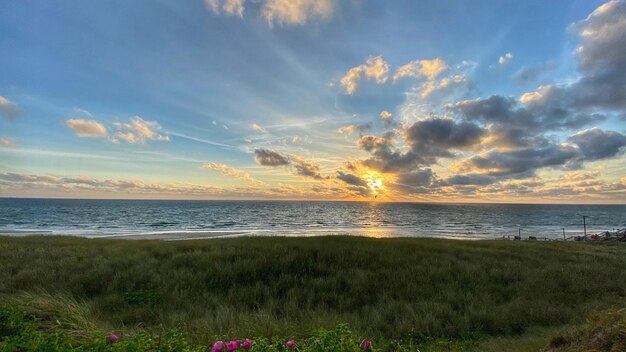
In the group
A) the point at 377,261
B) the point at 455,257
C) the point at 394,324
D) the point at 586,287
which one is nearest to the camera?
the point at 394,324

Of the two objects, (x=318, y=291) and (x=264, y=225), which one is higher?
(x=318, y=291)

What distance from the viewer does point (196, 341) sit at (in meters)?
6.75

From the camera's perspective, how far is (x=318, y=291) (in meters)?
13.0

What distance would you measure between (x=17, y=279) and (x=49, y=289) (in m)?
2.10

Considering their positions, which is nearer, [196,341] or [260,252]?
[196,341]

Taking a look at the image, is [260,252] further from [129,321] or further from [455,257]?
[455,257]

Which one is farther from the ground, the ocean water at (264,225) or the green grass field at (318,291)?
the green grass field at (318,291)

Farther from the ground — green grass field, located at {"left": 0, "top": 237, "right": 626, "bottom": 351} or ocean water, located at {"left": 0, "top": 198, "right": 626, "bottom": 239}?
green grass field, located at {"left": 0, "top": 237, "right": 626, "bottom": 351}

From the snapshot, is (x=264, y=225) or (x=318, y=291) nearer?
(x=318, y=291)

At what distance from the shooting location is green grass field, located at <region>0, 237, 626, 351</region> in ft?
27.6

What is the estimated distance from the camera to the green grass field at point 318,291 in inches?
332

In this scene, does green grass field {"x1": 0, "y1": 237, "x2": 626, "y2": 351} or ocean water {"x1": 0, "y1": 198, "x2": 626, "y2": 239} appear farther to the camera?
ocean water {"x1": 0, "y1": 198, "x2": 626, "y2": 239}

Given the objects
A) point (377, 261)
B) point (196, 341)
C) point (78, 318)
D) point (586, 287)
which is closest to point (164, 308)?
point (78, 318)

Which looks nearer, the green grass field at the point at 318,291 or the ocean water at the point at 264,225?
the green grass field at the point at 318,291
